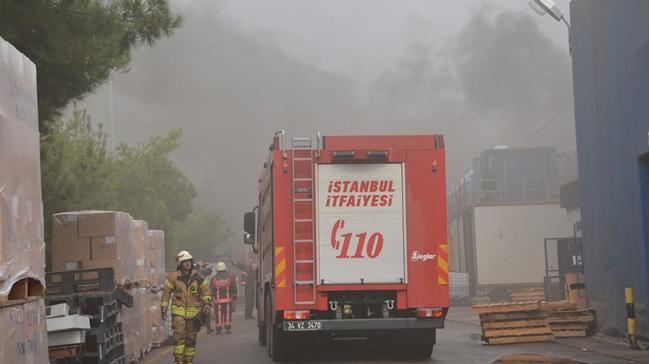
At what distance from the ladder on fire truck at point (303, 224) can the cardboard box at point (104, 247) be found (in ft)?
7.77

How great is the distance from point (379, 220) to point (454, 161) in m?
55.0

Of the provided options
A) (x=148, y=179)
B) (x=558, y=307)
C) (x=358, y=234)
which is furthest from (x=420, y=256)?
(x=148, y=179)

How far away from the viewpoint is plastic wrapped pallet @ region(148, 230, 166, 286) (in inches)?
683

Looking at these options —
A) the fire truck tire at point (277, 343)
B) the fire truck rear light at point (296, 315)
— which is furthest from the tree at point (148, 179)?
the fire truck rear light at point (296, 315)

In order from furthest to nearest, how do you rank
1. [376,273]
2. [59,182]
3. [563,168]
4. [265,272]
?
[563,168], [59,182], [265,272], [376,273]

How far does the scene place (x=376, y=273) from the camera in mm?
12219

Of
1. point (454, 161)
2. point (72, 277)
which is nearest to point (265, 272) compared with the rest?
point (72, 277)

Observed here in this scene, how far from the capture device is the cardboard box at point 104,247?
12.5m

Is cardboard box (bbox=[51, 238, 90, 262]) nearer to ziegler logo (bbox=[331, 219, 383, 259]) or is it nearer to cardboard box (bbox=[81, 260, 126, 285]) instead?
cardboard box (bbox=[81, 260, 126, 285])

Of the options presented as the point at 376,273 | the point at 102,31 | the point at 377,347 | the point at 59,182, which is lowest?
the point at 377,347

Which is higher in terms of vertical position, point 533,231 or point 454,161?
point 454,161

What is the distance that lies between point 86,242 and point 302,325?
2.99 metres

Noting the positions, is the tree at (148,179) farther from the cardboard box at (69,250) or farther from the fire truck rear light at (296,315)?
the fire truck rear light at (296,315)

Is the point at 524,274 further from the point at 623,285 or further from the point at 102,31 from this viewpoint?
the point at 102,31
